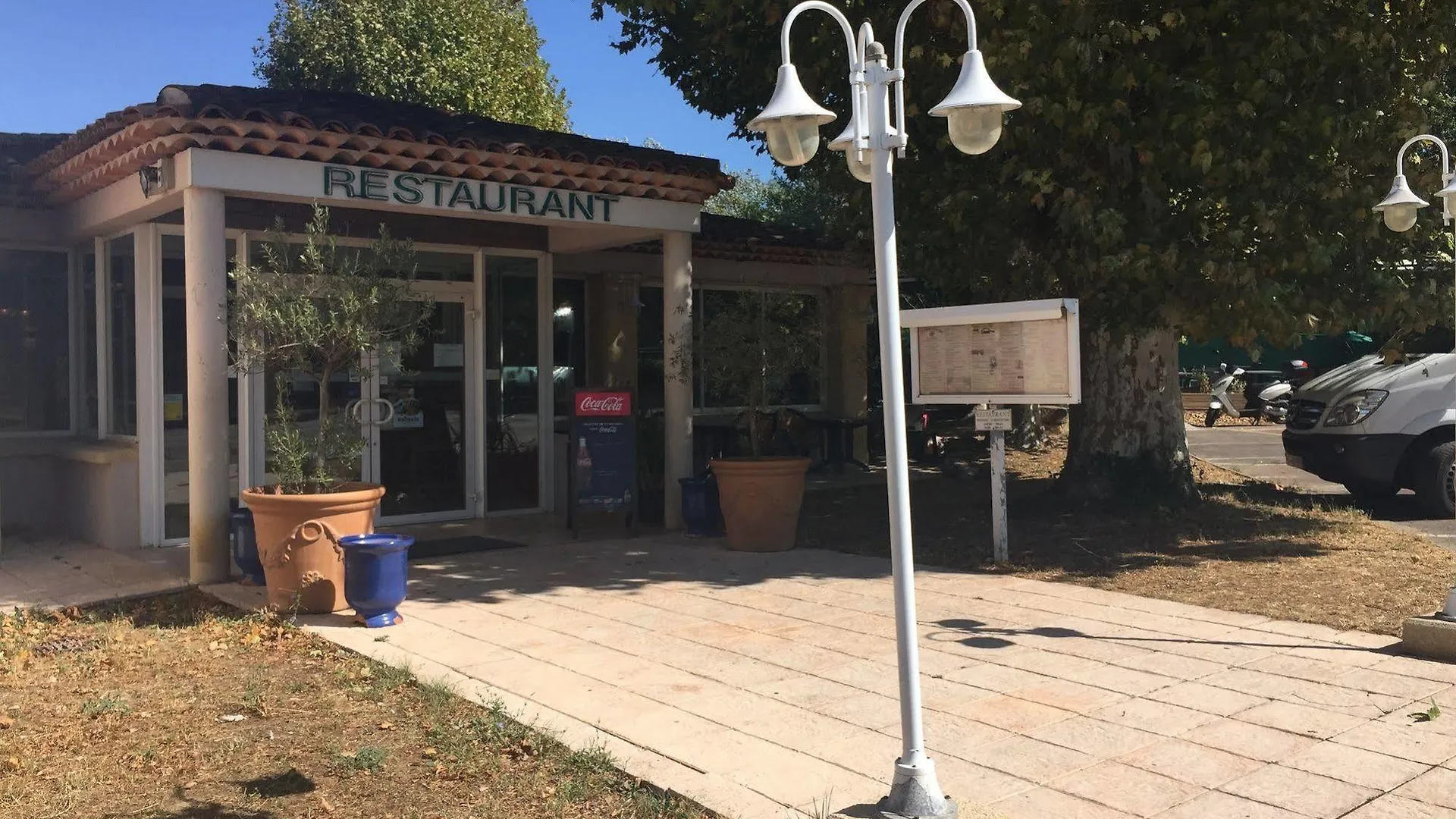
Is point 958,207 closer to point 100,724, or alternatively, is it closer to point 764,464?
point 764,464

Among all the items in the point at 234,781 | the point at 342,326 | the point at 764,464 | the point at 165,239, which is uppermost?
the point at 165,239

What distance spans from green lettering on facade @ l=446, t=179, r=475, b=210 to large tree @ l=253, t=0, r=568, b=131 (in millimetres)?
16040

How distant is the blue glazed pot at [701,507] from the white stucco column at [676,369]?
18cm

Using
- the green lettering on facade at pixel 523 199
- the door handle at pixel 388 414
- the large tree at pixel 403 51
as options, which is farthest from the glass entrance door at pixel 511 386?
the large tree at pixel 403 51

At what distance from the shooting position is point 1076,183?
9242mm

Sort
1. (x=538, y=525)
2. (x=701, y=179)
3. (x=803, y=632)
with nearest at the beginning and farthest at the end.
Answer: (x=803, y=632), (x=701, y=179), (x=538, y=525)

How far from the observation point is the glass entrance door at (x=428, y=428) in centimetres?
1064

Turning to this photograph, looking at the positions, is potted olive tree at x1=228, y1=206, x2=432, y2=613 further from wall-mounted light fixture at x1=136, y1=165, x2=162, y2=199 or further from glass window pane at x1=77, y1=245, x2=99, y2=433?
glass window pane at x1=77, y1=245, x2=99, y2=433

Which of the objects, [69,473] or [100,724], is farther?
[69,473]

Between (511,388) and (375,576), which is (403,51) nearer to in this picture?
(511,388)

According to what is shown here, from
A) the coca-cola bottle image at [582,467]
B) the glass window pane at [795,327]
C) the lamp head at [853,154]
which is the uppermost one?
the lamp head at [853,154]

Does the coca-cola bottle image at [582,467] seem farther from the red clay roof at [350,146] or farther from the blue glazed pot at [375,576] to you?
the blue glazed pot at [375,576]

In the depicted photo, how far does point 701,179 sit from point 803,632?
490 cm

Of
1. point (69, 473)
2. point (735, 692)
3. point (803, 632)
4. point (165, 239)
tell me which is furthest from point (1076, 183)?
point (69, 473)
